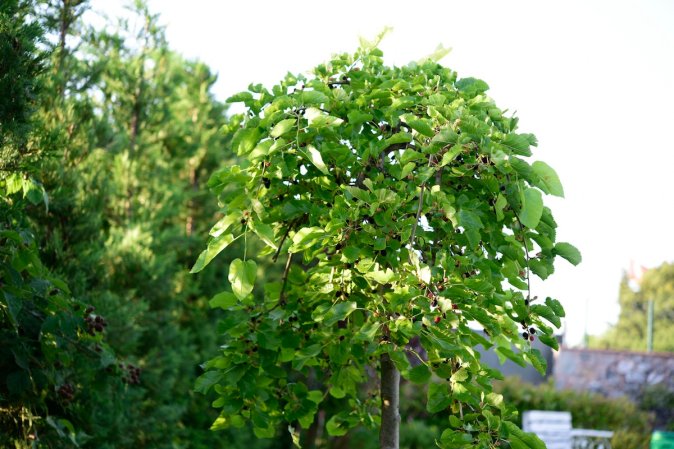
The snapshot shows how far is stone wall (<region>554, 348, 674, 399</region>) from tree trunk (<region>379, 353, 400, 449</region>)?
476 inches

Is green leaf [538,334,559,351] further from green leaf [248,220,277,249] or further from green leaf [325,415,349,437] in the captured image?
green leaf [325,415,349,437]

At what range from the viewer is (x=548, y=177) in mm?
2209

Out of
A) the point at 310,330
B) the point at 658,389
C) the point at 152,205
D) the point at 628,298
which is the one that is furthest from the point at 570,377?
the point at 628,298

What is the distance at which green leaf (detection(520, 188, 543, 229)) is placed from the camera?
6.84 ft

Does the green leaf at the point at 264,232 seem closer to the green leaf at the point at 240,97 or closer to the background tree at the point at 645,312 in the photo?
the green leaf at the point at 240,97

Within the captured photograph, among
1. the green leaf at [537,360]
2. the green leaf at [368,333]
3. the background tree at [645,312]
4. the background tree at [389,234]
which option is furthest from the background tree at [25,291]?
the background tree at [645,312]

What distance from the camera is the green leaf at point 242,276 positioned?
216 centimetres

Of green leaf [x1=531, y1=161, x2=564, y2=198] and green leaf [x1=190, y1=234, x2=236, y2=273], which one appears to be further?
green leaf [x1=531, y1=161, x2=564, y2=198]

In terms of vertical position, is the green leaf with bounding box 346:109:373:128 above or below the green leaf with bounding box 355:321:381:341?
above

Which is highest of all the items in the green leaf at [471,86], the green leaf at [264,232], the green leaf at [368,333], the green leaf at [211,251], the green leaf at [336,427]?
the green leaf at [471,86]

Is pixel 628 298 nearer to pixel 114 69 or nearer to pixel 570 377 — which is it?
pixel 570 377

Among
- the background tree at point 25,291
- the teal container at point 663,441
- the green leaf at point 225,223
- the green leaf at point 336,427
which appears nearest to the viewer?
the green leaf at point 225,223

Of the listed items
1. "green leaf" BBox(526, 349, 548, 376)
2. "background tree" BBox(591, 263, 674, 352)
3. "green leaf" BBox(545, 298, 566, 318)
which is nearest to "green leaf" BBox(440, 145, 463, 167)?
"green leaf" BBox(545, 298, 566, 318)

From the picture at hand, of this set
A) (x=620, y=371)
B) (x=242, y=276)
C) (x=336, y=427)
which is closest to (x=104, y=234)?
(x=336, y=427)
